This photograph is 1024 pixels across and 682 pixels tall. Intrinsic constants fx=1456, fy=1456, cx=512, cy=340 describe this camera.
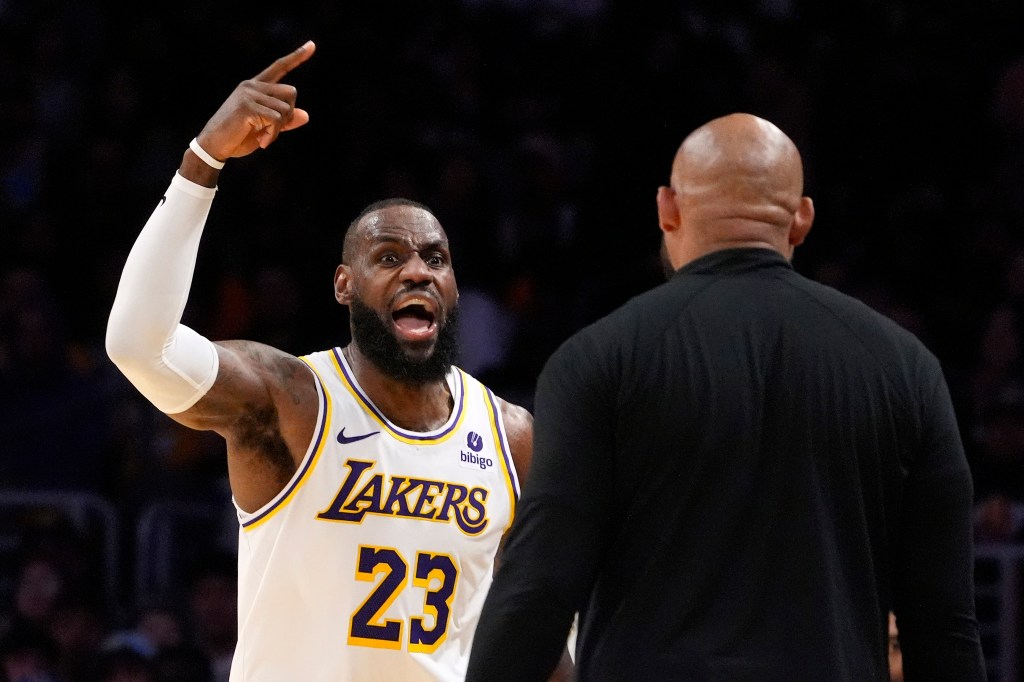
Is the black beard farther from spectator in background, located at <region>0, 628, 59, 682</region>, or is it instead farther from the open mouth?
spectator in background, located at <region>0, 628, 59, 682</region>

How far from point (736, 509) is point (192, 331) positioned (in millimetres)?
1541

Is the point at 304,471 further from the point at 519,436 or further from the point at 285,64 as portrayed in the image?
the point at 285,64

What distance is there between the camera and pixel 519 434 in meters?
4.20

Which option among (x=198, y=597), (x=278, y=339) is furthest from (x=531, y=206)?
(x=198, y=597)

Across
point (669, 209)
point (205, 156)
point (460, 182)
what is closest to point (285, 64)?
point (205, 156)

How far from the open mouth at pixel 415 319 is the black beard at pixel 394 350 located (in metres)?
0.03

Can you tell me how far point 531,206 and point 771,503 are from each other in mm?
5921

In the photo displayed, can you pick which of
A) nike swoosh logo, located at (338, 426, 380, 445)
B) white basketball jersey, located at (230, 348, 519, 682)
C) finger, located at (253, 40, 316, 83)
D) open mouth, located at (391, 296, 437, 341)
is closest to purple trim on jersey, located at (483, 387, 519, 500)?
white basketball jersey, located at (230, 348, 519, 682)

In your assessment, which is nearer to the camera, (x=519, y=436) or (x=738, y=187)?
(x=738, y=187)

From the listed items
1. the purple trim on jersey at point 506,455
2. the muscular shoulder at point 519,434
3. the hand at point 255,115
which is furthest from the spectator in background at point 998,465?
the hand at point 255,115

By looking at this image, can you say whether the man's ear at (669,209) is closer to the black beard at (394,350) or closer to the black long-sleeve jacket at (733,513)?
the black long-sleeve jacket at (733,513)

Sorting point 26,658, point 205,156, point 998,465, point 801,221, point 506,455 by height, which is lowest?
point 26,658

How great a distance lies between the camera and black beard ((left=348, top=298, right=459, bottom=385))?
4.01 metres

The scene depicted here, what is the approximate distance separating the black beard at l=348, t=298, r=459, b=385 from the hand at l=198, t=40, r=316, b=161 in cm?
76
